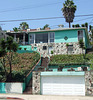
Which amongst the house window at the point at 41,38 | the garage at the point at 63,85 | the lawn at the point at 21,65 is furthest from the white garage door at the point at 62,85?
the house window at the point at 41,38

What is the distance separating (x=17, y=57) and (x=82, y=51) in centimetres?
1167

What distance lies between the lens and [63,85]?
16.7 m

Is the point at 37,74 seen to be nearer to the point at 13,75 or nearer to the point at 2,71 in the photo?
the point at 13,75

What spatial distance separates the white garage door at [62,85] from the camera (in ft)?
53.7

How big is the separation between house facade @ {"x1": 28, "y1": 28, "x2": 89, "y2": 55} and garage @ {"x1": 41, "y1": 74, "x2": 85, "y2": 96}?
12.5 metres

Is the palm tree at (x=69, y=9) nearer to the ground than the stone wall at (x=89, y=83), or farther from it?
farther from it

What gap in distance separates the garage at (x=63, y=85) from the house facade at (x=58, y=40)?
12.5m

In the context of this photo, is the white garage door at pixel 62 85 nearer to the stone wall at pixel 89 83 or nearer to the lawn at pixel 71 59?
the stone wall at pixel 89 83

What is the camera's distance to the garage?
16.4m

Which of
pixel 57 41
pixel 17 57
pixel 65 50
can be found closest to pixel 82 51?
pixel 65 50

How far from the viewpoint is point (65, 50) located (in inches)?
1157

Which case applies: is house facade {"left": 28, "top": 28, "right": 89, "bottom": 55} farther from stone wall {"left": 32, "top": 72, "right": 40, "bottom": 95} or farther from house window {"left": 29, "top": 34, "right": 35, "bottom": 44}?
stone wall {"left": 32, "top": 72, "right": 40, "bottom": 95}

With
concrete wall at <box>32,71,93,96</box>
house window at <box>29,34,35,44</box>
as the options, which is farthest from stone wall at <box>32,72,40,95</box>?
house window at <box>29,34,35,44</box>

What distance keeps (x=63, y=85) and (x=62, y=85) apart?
0.36ft
